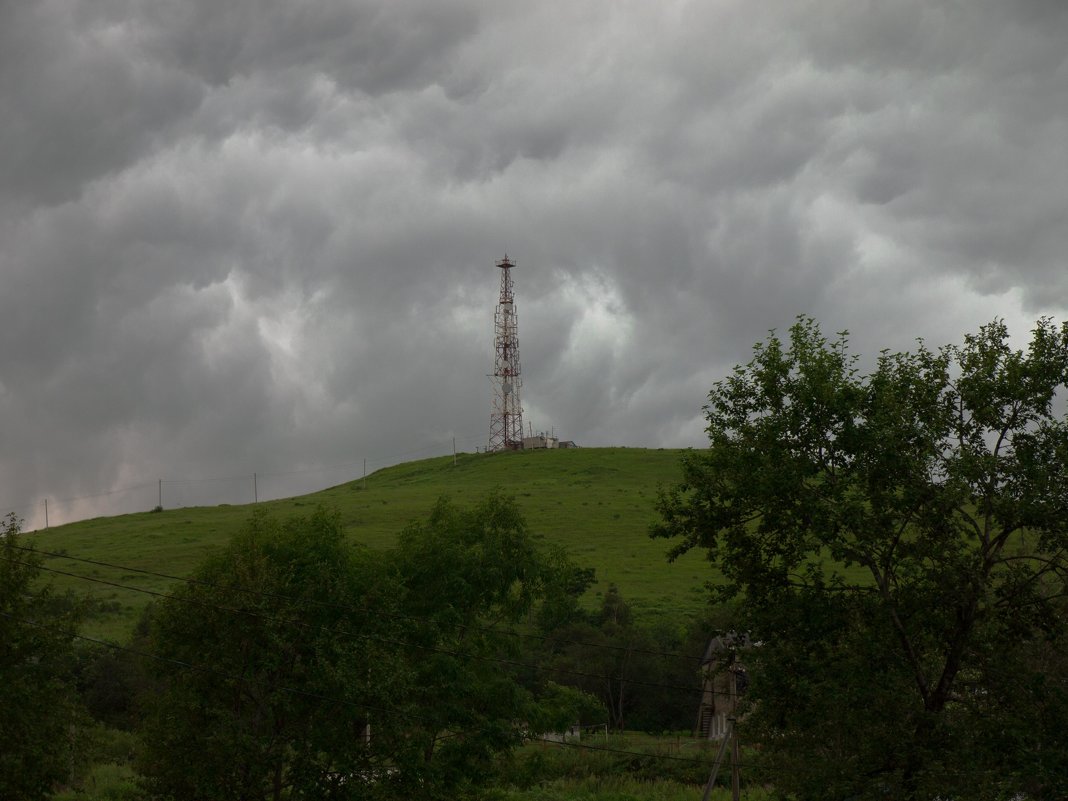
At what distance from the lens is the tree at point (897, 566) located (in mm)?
22281

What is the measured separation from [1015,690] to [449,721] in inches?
679

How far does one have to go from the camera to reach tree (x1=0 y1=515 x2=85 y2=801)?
26938 mm

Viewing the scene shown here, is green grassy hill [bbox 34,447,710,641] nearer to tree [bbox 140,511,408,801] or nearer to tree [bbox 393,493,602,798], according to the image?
tree [bbox 393,493,602,798]

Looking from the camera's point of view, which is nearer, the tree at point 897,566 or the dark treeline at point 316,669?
the tree at point 897,566

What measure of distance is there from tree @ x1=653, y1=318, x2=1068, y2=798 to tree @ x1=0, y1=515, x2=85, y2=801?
17050mm

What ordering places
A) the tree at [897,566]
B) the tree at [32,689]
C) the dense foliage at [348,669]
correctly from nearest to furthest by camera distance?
1. the tree at [897,566]
2. the tree at [32,689]
3. the dense foliage at [348,669]

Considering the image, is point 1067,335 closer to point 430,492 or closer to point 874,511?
point 874,511

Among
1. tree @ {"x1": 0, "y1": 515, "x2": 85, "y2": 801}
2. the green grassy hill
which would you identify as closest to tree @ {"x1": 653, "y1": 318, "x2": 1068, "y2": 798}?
tree @ {"x1": 0, "y1": 515, "x2": 85, "y2": 801}

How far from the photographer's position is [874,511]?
76.7ft

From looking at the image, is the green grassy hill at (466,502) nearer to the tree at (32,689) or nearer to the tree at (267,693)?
the tree at (267,693)

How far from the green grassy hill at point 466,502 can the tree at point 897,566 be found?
43514 mm

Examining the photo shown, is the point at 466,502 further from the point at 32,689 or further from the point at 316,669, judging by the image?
the point at 32,689

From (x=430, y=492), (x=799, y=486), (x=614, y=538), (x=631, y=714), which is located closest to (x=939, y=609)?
(x=799, y=486)

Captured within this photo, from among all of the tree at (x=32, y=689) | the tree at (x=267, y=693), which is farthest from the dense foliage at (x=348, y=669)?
the tree at (x=32, y=689)
